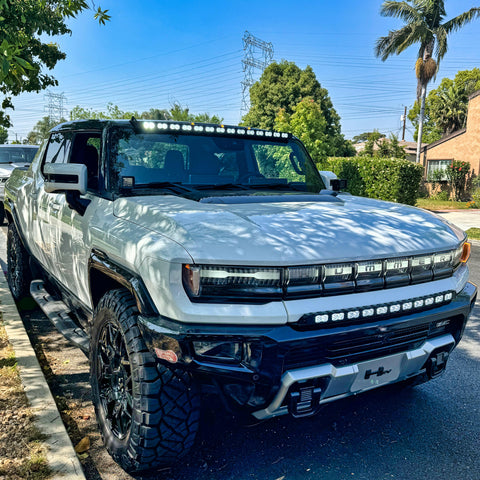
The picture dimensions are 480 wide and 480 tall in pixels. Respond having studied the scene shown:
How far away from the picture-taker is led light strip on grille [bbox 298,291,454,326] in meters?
2.12

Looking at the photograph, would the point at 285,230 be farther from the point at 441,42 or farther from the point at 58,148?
the point at 441,42

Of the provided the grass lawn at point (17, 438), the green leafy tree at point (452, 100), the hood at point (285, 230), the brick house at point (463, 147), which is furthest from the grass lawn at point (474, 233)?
the green leafy tree at point (452, 100)

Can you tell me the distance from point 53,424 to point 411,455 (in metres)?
2.07

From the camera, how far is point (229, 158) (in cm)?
358

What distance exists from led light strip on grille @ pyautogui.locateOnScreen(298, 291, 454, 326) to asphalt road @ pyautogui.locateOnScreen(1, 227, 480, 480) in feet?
2.07

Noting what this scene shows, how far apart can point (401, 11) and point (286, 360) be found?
102 feet

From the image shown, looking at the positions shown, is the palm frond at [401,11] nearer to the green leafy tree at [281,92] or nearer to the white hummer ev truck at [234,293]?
the green leafy tree at [281,92]

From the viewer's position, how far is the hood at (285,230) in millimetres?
2111

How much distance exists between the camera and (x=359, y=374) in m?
2.24

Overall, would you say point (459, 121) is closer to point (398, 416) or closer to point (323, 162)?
point (323, 162)

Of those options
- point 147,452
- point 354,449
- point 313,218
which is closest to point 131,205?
point 313,218

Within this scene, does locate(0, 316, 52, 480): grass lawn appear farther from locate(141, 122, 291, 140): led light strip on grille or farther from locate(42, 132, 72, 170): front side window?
locate(141, 122, 291, 140): led light strip on grille

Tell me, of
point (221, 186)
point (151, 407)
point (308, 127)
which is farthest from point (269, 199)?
point (308, 127)

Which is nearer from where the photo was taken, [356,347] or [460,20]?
[356,347]
